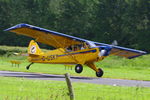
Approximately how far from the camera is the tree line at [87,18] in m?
74.9

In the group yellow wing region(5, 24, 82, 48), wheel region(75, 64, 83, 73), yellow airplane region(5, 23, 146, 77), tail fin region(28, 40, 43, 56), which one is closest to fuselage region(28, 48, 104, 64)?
yellow airplane region(5, 23, 146, 77)

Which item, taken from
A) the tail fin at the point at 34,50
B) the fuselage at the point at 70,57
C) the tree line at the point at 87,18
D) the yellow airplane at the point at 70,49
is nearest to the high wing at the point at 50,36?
the yellow airplane at the point at 70,49

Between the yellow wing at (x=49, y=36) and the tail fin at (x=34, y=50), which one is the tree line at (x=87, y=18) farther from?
the yellow wing at (x=49, y=36)

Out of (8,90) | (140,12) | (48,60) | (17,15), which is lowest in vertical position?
(8,90)

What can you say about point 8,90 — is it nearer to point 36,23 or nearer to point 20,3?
point 36,23

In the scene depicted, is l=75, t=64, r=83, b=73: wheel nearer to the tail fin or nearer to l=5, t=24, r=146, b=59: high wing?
l=5, t=24, r=146, b=59: high wing

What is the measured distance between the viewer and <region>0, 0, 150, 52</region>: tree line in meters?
74.9

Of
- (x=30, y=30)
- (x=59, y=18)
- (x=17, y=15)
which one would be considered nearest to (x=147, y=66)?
(x=30, y=30)

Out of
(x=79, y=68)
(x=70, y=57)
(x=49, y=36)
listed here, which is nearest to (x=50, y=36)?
(x=49, y=36)

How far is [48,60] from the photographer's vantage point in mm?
27234

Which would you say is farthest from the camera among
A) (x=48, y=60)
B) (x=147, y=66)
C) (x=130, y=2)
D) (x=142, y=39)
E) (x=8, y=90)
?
(x=130, y=2)

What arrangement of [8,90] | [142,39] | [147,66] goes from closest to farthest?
1. [8,90]
2. [147,66]
3. [142,39]

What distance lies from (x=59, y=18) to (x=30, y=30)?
61932 millimetres

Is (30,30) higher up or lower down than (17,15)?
lower down
